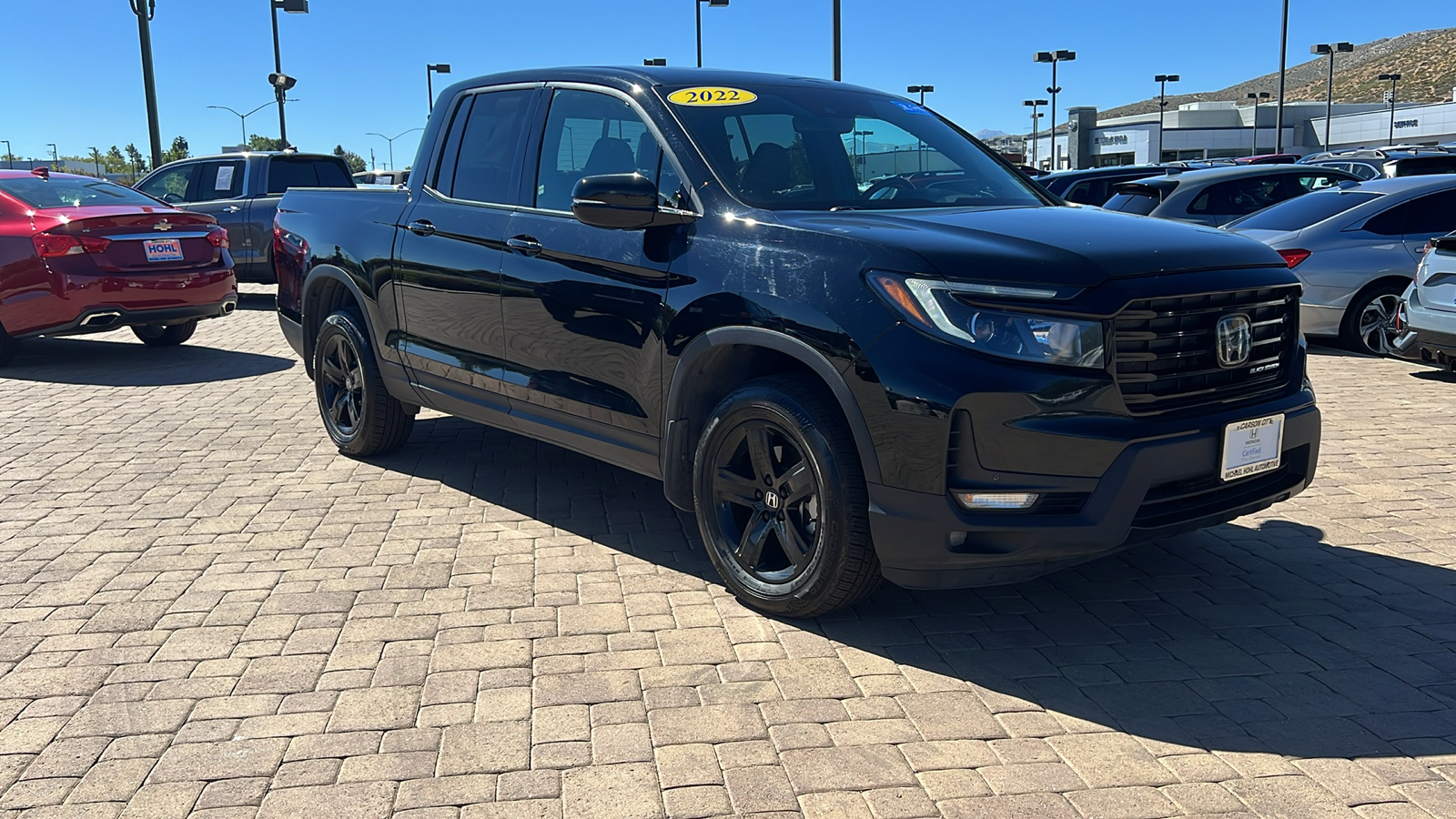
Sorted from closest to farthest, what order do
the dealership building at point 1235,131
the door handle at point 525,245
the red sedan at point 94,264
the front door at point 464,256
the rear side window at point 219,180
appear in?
the door handle at point 525,245
the front door at point 464,256
the red sedan at point 94,264
the rear side window at point 219,180
the dealership building at point 1235,131

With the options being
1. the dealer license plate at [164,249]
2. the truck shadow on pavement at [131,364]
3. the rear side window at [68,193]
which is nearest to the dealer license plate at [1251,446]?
the truck shadow on pavement at [131,364]

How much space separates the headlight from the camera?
3.58 metres

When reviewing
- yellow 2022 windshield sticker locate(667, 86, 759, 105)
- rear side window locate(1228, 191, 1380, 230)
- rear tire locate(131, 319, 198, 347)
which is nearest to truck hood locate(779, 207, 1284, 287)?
yellow 2022 windshield sticker locate(667, 86, 759, 105)

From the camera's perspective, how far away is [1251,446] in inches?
156

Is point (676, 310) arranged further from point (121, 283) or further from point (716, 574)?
point (121, 283)

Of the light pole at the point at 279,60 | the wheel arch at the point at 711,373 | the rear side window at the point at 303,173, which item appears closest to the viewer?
the wheel arch at the point at 711,373

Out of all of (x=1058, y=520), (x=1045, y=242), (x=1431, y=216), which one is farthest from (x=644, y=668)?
(x=1431, y=216)

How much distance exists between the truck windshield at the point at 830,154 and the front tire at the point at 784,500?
2.60 feet

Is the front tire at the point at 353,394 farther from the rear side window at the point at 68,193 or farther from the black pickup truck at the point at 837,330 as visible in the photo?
the rear side window at the point at 68,193

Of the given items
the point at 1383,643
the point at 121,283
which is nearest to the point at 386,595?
the point at 1383,643

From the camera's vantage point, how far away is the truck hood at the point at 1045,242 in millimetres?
3637

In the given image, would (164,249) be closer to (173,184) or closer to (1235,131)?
(173,184)

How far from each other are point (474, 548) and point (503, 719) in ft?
5.76

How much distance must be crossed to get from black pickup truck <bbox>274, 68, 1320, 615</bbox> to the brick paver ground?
0.44 metres
